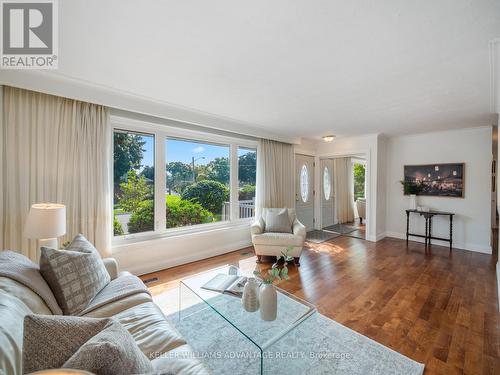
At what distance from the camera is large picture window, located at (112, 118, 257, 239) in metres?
3.27

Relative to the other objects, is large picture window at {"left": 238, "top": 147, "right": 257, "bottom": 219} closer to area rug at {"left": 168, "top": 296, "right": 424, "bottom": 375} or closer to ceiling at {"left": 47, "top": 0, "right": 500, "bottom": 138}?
ceiling at {"left": 47, "top": 0, "right": 500, "bottom": 138}

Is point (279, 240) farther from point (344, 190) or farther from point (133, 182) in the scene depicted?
point (344, 190)

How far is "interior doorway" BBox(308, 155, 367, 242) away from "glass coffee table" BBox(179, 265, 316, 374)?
11.7 ft

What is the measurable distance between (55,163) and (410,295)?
14.2 ft

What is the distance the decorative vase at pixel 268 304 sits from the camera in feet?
5.66

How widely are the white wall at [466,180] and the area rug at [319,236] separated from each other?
4.54 ft

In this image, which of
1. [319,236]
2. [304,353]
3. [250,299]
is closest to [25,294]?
[250,299]

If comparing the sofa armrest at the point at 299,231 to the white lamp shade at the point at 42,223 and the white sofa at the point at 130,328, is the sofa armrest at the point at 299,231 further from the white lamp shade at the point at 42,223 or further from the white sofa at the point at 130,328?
the white lamp shade at the point at 42,223

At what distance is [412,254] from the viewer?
4.20 m

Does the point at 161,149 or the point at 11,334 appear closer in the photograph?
the point at 11,334

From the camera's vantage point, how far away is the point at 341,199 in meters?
7.12

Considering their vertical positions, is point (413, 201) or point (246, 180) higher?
point (246, 180)

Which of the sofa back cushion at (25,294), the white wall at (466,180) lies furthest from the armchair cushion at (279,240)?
the white wall at (466,180)

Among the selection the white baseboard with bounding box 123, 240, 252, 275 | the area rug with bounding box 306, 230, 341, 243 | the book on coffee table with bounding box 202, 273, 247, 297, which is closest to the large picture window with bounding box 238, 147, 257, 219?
the white baseboard with bounding box 123, 240, 252, 275
